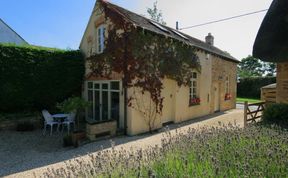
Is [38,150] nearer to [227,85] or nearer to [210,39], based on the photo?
[227,85]

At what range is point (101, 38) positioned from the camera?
11.4 meters

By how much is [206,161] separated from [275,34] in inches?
96.3

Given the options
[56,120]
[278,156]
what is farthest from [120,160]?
[56,120]

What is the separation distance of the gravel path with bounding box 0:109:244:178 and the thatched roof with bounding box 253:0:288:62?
3110 mm

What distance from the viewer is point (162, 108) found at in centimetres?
1084

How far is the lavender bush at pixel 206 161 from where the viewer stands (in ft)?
9.30

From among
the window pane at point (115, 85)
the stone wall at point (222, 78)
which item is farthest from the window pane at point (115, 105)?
the stone wall at point (222, 78)

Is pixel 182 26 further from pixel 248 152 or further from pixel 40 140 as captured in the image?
pixel 248 152

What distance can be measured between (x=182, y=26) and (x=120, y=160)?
2445 cm

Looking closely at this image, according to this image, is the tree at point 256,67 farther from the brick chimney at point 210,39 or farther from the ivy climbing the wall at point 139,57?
the ivy climbing the wall at point 139,57

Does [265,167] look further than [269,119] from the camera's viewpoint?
No

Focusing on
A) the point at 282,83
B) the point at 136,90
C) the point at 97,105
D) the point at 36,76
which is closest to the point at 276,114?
the point at 282,83

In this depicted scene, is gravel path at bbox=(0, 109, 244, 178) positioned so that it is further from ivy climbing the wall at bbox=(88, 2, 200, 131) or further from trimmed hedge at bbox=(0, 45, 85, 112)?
ivy climbing the wall at bbox=(88, 2, 200, 131)

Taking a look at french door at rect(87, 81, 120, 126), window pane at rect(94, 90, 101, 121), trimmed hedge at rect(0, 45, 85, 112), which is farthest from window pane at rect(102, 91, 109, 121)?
trimmed hedge at rect(0, 45, 85, 112)
